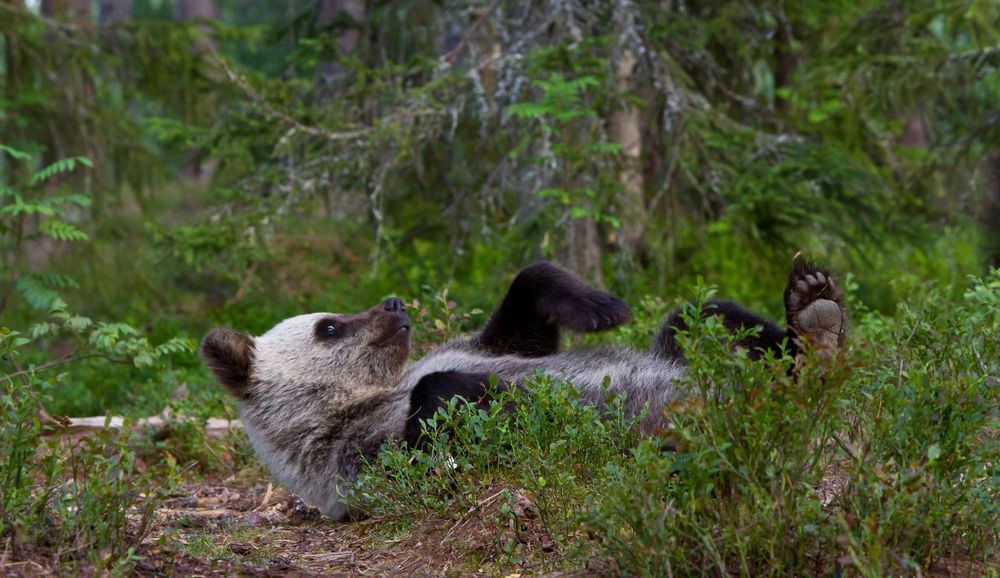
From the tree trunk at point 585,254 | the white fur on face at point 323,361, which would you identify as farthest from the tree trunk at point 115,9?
the white fur on face at point 323,361

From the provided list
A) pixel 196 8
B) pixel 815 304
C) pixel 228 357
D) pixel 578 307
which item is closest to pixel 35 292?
pixel 228 357

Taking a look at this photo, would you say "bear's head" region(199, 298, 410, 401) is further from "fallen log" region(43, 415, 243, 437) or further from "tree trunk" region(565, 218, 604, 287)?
"tree trunk" region(565, 218, 604, 287)

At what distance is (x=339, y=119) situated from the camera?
8.57 m

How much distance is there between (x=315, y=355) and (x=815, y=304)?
2.64 metres

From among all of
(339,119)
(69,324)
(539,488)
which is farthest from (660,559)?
(339,119)

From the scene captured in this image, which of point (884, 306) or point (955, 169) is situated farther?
point (884, 306)

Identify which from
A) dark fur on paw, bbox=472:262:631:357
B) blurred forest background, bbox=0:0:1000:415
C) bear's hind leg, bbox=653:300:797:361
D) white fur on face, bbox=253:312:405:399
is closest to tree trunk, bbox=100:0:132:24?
blurred forest background, bbox=0:0:1000:415

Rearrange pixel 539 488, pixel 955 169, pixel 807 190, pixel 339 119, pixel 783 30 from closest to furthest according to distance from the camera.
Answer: pixel 539 488, pixel 807 190, pixel 339 119, pixel 955 169, pixel 783 30

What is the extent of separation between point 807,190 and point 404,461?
15.3 feet

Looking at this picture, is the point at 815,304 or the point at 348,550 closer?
the point at 348,550

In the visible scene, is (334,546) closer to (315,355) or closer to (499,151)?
(315,355)

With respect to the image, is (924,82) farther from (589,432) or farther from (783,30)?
(589,432)

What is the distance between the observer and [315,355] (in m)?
5.66

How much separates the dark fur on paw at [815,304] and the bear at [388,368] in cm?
11
